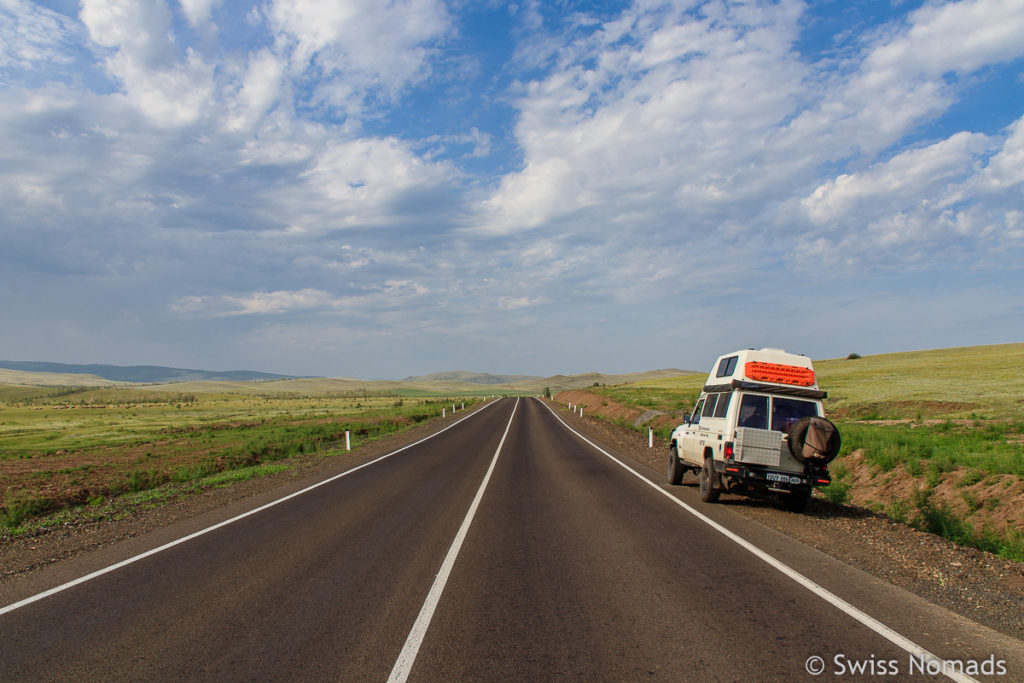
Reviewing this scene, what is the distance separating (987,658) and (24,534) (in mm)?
13144

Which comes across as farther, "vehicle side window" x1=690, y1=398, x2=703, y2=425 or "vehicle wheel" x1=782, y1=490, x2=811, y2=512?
"vehicle side window" x1=690, y1=398, x2=703, y2=425

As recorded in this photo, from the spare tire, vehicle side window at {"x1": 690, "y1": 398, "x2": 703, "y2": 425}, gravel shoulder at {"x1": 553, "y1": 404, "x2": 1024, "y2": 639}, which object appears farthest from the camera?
vehicle side window at {"x1": 690, "y1": 398, "x2": 703, "y2": 425}

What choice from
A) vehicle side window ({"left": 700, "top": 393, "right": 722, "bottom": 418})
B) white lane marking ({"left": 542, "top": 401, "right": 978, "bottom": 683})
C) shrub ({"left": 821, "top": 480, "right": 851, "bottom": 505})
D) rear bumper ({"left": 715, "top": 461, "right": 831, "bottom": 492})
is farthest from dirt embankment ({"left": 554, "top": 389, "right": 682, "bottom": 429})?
white lane marking ({"left": 542, "top": 401, "right": 978, "bottom": 683})

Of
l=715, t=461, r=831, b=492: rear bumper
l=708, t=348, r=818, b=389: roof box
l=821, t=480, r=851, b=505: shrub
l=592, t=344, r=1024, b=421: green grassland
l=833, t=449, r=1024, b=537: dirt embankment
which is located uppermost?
l=708, t=348, r=818, b=389: roof box

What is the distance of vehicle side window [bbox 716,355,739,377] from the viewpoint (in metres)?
11.8

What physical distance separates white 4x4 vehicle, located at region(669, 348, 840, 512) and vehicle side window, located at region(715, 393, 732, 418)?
24 mm

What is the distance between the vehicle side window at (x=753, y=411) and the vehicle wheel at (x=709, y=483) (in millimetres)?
1090

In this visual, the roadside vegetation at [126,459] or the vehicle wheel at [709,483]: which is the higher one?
the vehicle wheel at [709,483]

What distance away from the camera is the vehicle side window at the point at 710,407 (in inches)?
489

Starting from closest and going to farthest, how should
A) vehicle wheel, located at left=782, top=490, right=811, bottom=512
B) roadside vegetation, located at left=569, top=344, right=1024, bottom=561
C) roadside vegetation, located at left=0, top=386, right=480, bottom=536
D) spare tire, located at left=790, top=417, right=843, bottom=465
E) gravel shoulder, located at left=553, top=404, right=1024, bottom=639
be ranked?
gravel shoulder, located at left=553, top=404, right=1024, bottom=639 → spare tire, located at left=790, top=417, right=843, bottom=465 → roadside vegetation, located at left=569, top=344, right=1024, bottom=561 → vehicle wheel, located at left=782, top=490, right=811, bottom=512 → roadside vegetation, located at left=0, top=386, right=480, bottom=536

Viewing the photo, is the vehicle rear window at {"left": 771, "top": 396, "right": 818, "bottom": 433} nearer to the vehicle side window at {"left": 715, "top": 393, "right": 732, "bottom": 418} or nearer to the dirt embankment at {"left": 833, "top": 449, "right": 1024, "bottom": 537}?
the vehicle side window at {"left": 715, "top": 393, "right": 732, "bottom": 418}

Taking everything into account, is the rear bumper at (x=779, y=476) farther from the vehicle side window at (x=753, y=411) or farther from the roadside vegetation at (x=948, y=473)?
the roadside vegetation at (x=948, y=473)

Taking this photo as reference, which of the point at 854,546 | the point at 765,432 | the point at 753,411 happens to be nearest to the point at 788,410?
Result: the point at 753,411

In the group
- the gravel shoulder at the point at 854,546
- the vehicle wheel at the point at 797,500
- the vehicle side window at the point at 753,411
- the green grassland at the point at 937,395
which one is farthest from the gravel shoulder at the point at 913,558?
the green grassland at the point at 937,395
